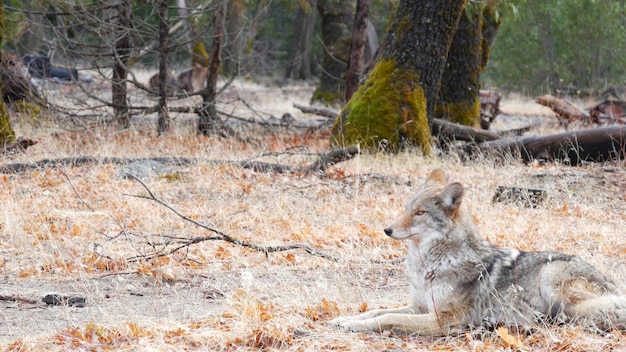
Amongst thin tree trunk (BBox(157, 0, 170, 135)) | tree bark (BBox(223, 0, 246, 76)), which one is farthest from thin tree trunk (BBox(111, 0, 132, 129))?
tree bark (BBox(223, 0, 246, 76))

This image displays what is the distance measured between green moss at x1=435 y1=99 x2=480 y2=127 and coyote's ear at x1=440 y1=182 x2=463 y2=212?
1106cm

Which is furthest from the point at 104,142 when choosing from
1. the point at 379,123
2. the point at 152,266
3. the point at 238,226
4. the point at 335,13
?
Answer: the point at 335,13

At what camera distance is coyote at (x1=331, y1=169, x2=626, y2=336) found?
499 centimetres

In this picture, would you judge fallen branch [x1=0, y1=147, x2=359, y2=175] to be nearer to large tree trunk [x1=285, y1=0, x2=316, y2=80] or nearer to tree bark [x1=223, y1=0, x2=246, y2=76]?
tree bark [x1=223, y1=0, x2=246, y2=76]

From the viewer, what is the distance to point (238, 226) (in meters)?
8.88

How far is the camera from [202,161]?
12.1 metres

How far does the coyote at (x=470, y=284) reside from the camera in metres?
4.99

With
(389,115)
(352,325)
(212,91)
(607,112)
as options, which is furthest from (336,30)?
(352,325)

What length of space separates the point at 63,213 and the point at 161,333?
4.55m

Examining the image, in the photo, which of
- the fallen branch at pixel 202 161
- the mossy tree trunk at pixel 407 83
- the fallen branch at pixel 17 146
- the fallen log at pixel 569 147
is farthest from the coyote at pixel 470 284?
the fallen branch at pixel 17 146

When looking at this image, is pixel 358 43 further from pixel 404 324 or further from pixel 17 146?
pixel 404 324

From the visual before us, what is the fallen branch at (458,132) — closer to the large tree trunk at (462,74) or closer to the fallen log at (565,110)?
the large tree trunk at (462,74)

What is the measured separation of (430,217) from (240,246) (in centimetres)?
301

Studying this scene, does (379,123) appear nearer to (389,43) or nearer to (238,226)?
(389,43)
